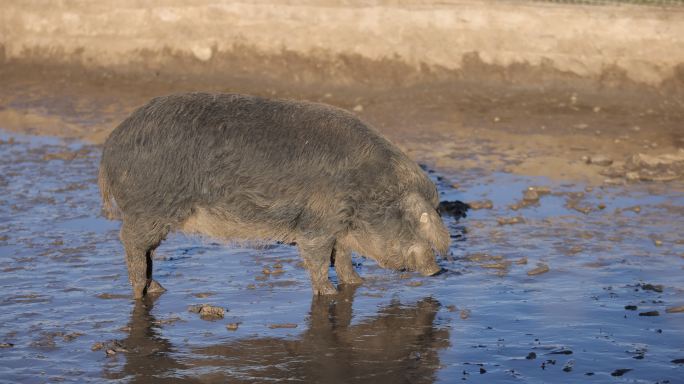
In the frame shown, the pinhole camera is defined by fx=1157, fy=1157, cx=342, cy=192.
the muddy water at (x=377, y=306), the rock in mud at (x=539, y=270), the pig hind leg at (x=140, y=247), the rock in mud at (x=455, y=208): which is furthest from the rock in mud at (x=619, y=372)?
the rock in mud at (x=455, y=208)

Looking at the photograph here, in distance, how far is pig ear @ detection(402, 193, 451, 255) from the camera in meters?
8.81

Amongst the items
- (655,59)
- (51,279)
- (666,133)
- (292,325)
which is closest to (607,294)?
(292,325)

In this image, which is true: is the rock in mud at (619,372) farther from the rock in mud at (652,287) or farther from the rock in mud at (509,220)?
the rock in mud at (509,220)

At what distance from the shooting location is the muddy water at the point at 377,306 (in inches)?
301

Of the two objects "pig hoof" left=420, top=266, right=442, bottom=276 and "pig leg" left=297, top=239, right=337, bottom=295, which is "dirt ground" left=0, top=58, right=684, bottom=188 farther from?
"pig leg" left=297, top=239, right=337, bottom=295

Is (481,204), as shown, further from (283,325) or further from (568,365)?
(568,365)

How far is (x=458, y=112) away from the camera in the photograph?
15.1 metres

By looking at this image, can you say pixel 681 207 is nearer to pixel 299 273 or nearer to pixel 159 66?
pixel 299 273

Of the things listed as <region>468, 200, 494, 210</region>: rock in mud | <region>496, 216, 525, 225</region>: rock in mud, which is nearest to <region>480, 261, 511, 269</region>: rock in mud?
<region>496, 216, 525, 225</region>: rock in mud

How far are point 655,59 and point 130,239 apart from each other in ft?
28.0

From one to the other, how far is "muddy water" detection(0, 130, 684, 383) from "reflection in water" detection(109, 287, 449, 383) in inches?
0.7

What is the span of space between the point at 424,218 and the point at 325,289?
0.98 m

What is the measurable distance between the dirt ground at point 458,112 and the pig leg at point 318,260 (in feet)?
14.3

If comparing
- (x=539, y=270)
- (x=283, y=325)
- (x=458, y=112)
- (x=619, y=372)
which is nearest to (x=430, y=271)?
(x=539, y=270)
